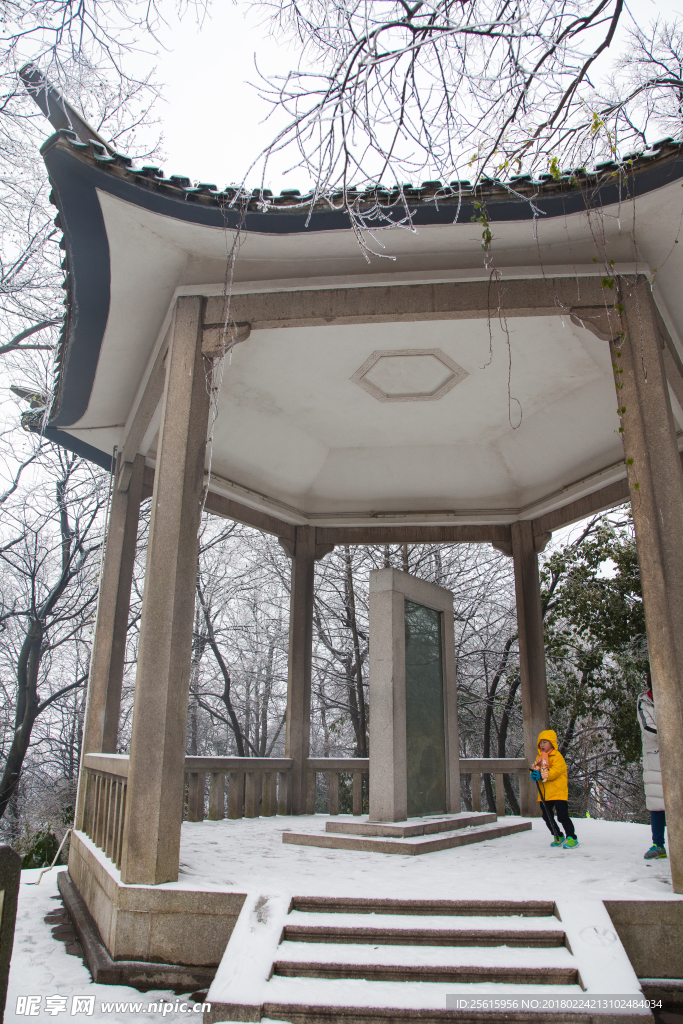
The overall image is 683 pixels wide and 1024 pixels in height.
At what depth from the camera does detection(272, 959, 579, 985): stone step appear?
3469mm

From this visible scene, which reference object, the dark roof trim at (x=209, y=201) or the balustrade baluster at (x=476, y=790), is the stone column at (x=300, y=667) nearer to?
the balustrade baluster at (x=476, y=790)

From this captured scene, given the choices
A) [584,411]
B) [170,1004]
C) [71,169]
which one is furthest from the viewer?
[584,411]

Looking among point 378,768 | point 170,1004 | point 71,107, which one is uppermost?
point 71,107

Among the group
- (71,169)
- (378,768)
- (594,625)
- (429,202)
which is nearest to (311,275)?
(429,202)

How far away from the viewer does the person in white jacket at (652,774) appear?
18.2 ft

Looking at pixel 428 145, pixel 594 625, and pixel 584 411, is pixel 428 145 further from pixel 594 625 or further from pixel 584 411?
pixel 594 625

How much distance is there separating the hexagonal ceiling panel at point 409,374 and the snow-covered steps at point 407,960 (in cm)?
491

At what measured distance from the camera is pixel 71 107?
482cm

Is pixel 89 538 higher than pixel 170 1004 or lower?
higher

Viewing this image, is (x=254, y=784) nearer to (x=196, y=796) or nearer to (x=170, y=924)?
(x=196, y=796)

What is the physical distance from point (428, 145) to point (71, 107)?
2974mm

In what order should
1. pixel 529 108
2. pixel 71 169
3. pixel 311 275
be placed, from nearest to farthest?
pixel 529 108 < pixel 71 169 < pixel 311 275

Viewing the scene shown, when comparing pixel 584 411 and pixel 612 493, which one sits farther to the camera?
pixel 612 493

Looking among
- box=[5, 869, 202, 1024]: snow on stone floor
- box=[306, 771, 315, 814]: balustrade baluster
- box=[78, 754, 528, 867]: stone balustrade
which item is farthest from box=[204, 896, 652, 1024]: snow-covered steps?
box=[306, 771, 315, 814]: balustrade baluster
